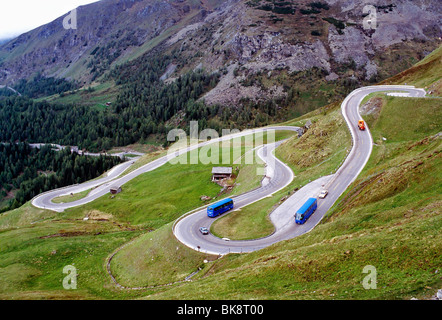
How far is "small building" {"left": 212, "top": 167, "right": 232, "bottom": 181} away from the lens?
92812 mm

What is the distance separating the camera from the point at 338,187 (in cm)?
5819

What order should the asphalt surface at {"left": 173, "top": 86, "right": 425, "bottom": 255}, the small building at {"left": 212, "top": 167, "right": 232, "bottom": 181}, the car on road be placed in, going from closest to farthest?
the asphalt surface at {"left": 173, "top": 86, "right": 425, "bottom": 255} → the car on road → the small building at {"left": 212, "top": 167, "right": 232, "bottom": 181}

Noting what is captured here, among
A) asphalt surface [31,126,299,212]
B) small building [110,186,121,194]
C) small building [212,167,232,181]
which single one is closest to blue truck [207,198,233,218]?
small building [212,167,232,181]

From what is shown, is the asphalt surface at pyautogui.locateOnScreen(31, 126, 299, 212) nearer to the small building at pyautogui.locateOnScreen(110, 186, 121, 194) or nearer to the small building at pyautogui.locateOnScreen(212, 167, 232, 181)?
the small building at pyautogui.locateOnScreen(110, 186, 121, 194)

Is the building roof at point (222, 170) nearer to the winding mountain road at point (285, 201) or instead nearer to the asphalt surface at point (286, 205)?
the winding mountain road at point (285, 201)

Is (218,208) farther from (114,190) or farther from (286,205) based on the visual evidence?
(114,190)

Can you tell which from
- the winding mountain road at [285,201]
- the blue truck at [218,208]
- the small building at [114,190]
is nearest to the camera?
the winding mountain road at [285,201]

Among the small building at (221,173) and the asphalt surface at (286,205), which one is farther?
the small building at (221,173)

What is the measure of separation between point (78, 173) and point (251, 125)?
317 feet

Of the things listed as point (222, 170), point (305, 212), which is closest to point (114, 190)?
point (222, 170)

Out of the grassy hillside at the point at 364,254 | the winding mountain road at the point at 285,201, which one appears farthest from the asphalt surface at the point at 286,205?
the grassy hillside at the point at 364,254

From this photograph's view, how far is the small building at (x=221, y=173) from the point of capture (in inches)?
3654

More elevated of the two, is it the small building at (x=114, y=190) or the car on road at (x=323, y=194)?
the small building at (x=114, y=190)
